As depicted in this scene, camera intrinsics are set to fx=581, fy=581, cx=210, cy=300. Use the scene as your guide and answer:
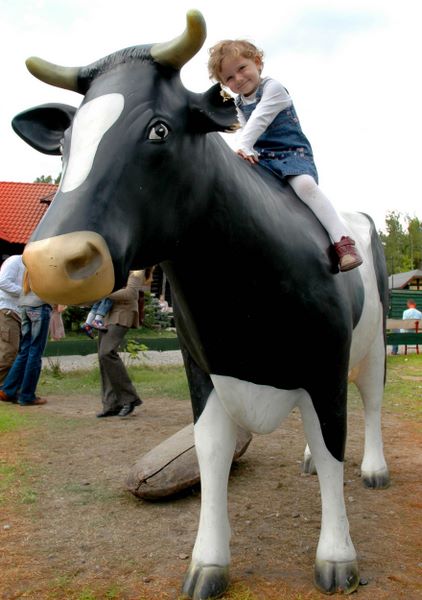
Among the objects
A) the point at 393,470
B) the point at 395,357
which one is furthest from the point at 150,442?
the point at 395,357

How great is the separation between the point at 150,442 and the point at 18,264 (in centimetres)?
292

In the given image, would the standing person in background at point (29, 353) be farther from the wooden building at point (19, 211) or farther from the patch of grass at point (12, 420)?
the wooden building at point (19, 211)

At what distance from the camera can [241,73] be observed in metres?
2.45

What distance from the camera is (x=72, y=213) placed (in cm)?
153

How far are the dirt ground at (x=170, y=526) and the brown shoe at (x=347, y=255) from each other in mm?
1322

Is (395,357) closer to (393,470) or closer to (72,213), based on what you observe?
(393,470)

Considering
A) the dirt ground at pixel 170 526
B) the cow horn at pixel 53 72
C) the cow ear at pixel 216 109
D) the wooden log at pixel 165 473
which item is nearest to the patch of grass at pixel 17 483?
the dirt ground at pixel 170 526

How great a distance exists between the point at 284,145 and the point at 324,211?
1.17 feet

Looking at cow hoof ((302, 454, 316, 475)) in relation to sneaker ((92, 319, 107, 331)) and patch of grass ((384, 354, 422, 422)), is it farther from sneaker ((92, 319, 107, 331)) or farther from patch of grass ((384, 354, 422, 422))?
sneaker ((92, 319, 107, 331))

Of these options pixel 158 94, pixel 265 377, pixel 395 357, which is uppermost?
pixel 158 94

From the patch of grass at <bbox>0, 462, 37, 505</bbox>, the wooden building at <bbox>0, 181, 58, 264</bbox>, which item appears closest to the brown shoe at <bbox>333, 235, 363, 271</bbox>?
the patch of grass at <bbox>0, 462, 37, 505</bbox>

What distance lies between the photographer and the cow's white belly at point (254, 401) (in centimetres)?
227

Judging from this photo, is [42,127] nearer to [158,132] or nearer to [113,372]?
[158,132]

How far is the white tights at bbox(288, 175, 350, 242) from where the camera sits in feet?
8.05
